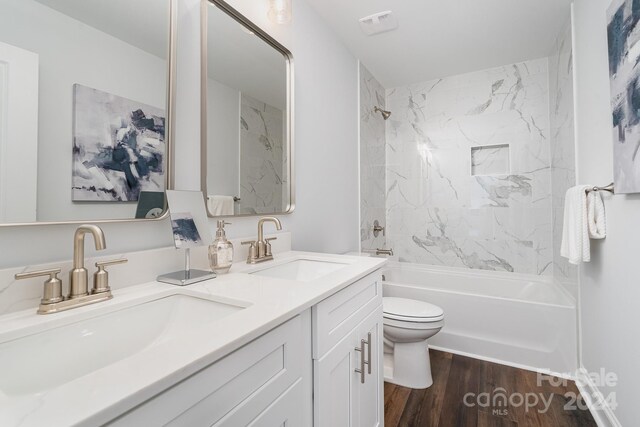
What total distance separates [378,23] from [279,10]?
0.92 m

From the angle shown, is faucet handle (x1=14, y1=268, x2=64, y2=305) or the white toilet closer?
faucet handle (x1=14, y1=268, x2=64, y2=305)

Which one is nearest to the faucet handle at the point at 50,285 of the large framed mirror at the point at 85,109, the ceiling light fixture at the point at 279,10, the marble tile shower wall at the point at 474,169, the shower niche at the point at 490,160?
the large framed mirror at the point at 85,109

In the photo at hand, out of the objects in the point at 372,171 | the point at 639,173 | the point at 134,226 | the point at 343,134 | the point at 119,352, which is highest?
the point at 343,134

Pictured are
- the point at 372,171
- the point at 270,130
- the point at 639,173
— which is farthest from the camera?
the point at 372,171

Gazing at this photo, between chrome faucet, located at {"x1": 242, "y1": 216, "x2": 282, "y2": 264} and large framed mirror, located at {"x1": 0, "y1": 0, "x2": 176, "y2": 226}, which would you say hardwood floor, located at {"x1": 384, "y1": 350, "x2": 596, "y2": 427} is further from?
large framed mirror, located at {"x1": 0, "y1": 0, "x2": 176, "y2": 226}

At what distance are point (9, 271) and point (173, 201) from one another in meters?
0.41

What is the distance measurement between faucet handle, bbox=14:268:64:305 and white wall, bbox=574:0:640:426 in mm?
1901

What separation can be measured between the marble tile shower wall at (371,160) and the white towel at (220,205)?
1551 millimetres

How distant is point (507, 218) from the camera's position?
9.02 ft

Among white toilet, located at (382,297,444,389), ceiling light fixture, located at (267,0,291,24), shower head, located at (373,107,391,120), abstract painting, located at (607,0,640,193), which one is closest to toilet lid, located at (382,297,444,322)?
white toilet, located at (382,297,444,389)

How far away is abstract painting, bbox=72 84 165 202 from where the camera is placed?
82 cm

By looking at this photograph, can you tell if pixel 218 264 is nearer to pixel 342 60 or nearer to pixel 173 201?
pixel 173 201

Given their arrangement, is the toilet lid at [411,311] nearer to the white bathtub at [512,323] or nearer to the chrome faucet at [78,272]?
the white bathtub at [512,323]

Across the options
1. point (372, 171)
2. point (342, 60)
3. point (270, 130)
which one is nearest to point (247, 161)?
point (270, 130)
